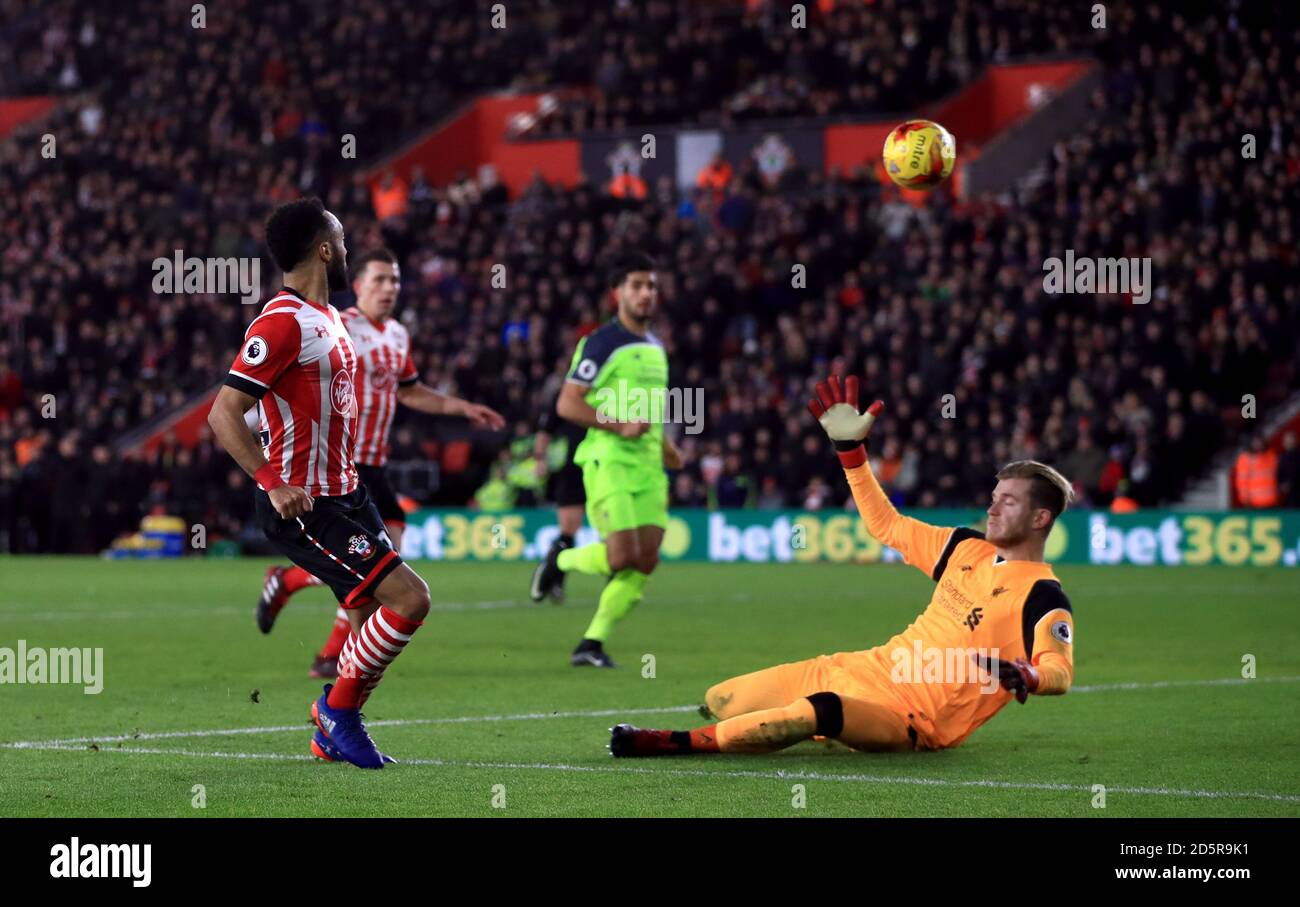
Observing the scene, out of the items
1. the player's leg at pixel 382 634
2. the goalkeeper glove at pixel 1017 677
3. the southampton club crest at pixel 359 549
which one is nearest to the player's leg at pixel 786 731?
the player's leg at pixel 382 634

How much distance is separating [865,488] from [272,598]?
5.28 m

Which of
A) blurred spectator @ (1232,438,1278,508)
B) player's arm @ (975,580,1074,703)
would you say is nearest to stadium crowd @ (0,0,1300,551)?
blurred spectator @ (1232,438,1278,508)

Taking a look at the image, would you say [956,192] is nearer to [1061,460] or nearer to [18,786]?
[1061,460]

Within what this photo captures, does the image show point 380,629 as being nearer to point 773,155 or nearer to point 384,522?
point 384,522

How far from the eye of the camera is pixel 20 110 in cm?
4309

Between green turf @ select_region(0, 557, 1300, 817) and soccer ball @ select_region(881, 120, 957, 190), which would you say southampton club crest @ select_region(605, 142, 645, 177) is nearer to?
green turf @ select_region(0, 557, 1300, 817)

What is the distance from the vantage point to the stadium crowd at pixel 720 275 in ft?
82.4

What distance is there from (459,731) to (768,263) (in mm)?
21440

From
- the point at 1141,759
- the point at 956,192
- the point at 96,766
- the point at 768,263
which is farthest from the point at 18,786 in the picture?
the point at 956,192

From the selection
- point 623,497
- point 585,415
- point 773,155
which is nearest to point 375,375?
point 585,415

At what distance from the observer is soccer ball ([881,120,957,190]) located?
11.1 m

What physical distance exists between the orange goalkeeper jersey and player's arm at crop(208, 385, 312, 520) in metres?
2.16

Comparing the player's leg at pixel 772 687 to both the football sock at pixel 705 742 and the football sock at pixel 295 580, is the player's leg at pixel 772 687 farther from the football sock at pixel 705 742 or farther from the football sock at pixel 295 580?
the football sock at pixel 295 580

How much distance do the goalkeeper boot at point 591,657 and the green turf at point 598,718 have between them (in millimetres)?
105
